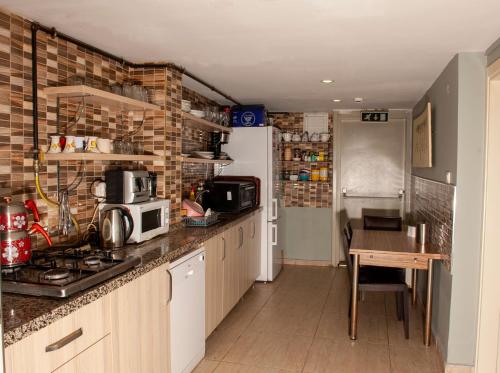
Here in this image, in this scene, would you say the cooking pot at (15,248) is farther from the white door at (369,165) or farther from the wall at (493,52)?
the white door at (369,165)

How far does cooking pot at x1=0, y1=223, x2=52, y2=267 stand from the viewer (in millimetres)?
1936

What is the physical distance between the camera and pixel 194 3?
2033mm

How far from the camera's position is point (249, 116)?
197 inches

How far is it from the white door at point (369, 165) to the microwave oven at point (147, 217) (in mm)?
3387

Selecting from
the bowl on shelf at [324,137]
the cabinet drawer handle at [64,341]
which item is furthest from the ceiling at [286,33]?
the bowl on shelf at [324,137]

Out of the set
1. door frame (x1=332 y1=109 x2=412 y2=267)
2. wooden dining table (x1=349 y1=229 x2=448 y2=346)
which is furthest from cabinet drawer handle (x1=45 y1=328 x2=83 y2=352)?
door frame (x1=332 y1=109 x2=412 y2=267)

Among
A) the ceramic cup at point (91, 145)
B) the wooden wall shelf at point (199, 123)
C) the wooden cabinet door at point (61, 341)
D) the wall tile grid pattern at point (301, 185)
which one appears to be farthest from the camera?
the wall tile grid pattern at point (301, 185)

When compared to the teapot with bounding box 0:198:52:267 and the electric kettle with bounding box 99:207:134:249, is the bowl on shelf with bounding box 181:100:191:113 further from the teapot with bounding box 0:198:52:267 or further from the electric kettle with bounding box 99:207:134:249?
the teapot with bounding box 0:198:52:267

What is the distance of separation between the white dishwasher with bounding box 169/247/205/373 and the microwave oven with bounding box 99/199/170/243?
1.05 ft

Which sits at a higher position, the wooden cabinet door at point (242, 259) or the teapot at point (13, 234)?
the teapot at point (13, 234)

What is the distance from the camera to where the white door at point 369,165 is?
5.73 meters

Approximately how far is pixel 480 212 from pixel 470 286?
19.8 inches

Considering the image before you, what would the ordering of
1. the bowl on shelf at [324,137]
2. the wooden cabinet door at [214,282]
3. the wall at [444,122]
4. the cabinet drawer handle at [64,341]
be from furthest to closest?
the bowl on shelf at [324,137], the wooden cabinet door at [214,282], the wall at [444,122], the cabinet drawer handle at [64,341]

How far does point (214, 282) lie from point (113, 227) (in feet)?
3.52
